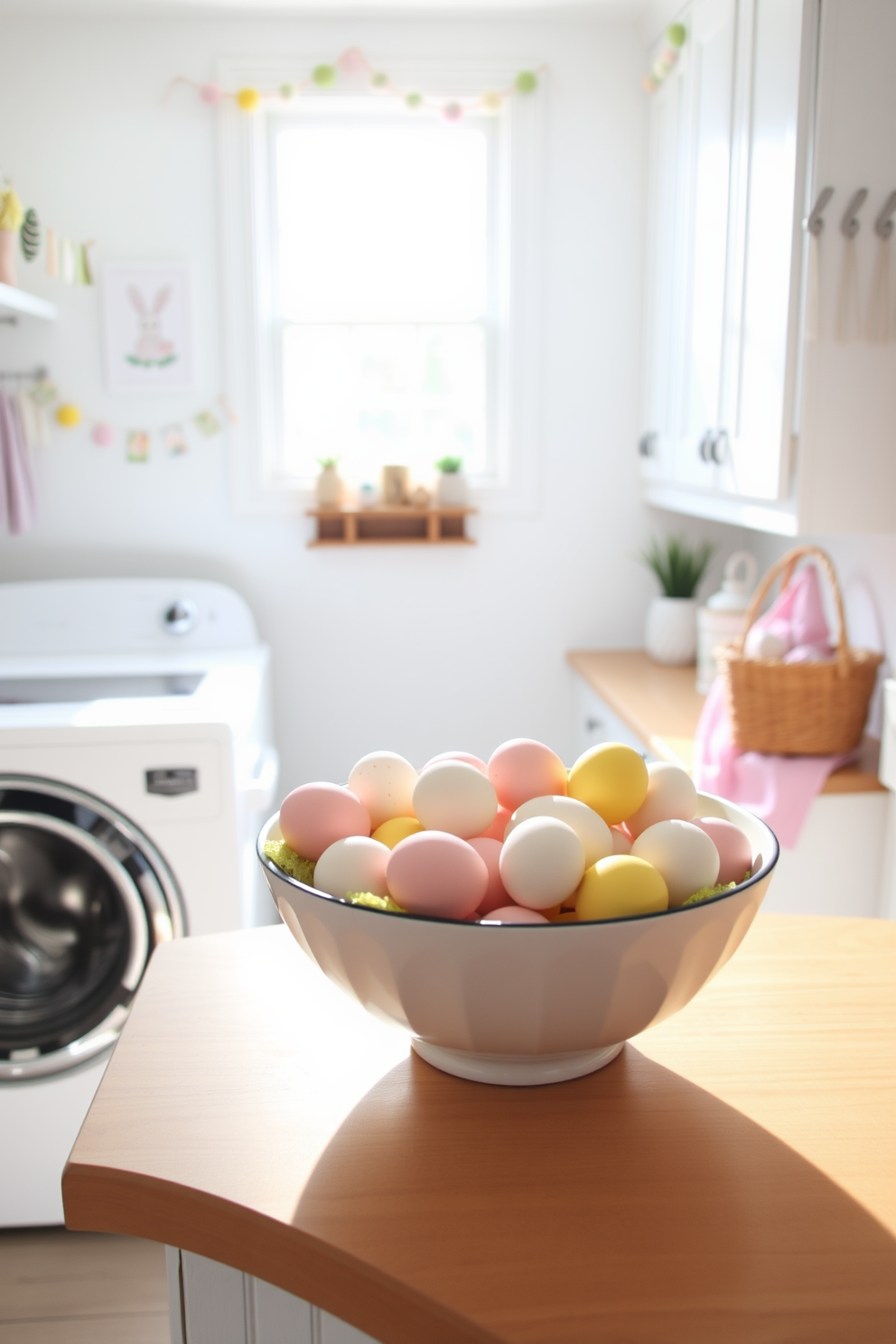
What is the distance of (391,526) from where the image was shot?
310cm

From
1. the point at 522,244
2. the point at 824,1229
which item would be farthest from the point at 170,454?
Answer: the point at 824,1229

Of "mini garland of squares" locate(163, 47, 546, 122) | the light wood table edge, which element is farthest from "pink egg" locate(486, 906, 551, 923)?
"mini garland of squares" locate(163, 47, 546, 122)

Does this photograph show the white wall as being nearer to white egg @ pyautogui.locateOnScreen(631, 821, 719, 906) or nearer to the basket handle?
the basket handle

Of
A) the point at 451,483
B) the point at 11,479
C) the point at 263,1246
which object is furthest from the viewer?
the point at 451,483

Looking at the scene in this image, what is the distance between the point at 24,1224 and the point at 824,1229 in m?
1.90

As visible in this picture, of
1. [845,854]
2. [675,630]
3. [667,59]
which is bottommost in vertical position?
[845,854]

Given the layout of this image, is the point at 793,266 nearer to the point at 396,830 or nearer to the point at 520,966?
the point at 396,830

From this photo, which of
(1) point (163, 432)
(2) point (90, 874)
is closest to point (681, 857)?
(2) point (90, 874)

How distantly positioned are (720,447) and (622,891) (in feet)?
5.81

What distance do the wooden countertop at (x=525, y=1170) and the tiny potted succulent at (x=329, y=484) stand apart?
214 centimetres

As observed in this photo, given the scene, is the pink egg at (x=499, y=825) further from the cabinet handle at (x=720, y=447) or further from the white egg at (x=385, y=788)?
the cabinet handle at (x=720, y=447)

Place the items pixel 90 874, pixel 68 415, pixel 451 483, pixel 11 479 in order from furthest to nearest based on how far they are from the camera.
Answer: pixel 451 483, pixel 68 415, pixel 11 479, pixel 90 874

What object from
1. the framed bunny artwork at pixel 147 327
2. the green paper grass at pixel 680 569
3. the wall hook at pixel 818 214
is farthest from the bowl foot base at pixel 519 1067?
the framed bunny artwork at pixel 147 327

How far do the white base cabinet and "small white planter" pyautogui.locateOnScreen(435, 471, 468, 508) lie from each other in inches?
95.1
